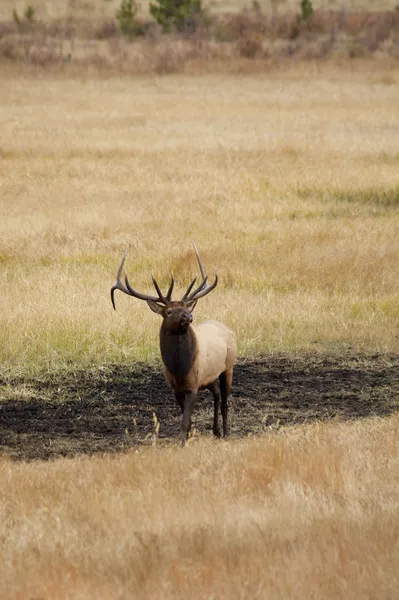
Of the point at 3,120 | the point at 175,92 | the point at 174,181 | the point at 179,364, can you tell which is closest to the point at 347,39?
the point at 175,92

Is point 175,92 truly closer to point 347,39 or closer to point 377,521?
point 347,39

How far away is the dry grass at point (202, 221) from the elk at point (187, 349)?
302cm

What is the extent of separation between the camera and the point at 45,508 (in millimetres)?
6332

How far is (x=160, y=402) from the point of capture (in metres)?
11.1

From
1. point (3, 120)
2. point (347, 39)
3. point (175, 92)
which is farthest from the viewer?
point (347, 39)

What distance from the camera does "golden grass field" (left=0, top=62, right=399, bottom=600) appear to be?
17.6 feet

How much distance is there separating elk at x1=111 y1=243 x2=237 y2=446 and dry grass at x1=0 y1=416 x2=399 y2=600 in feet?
2.68

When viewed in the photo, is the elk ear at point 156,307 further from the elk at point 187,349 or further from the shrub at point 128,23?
the shrub at point 128,23

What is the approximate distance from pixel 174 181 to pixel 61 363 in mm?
11962

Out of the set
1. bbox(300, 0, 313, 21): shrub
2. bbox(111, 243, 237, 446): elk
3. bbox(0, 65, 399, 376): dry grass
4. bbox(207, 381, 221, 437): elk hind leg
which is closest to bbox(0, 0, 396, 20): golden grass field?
bbox(300, 0, 313, 21): shrub

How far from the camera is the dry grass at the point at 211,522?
503cm

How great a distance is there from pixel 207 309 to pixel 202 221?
5967 mm

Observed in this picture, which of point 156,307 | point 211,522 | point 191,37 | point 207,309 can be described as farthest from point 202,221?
point 191,37

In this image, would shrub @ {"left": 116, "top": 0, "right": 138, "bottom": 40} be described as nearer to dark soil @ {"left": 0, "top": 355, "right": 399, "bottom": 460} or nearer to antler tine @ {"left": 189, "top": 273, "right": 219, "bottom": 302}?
dark soil @ {"left": 0, "top": 355, "right": 399, "bottom": 460}
